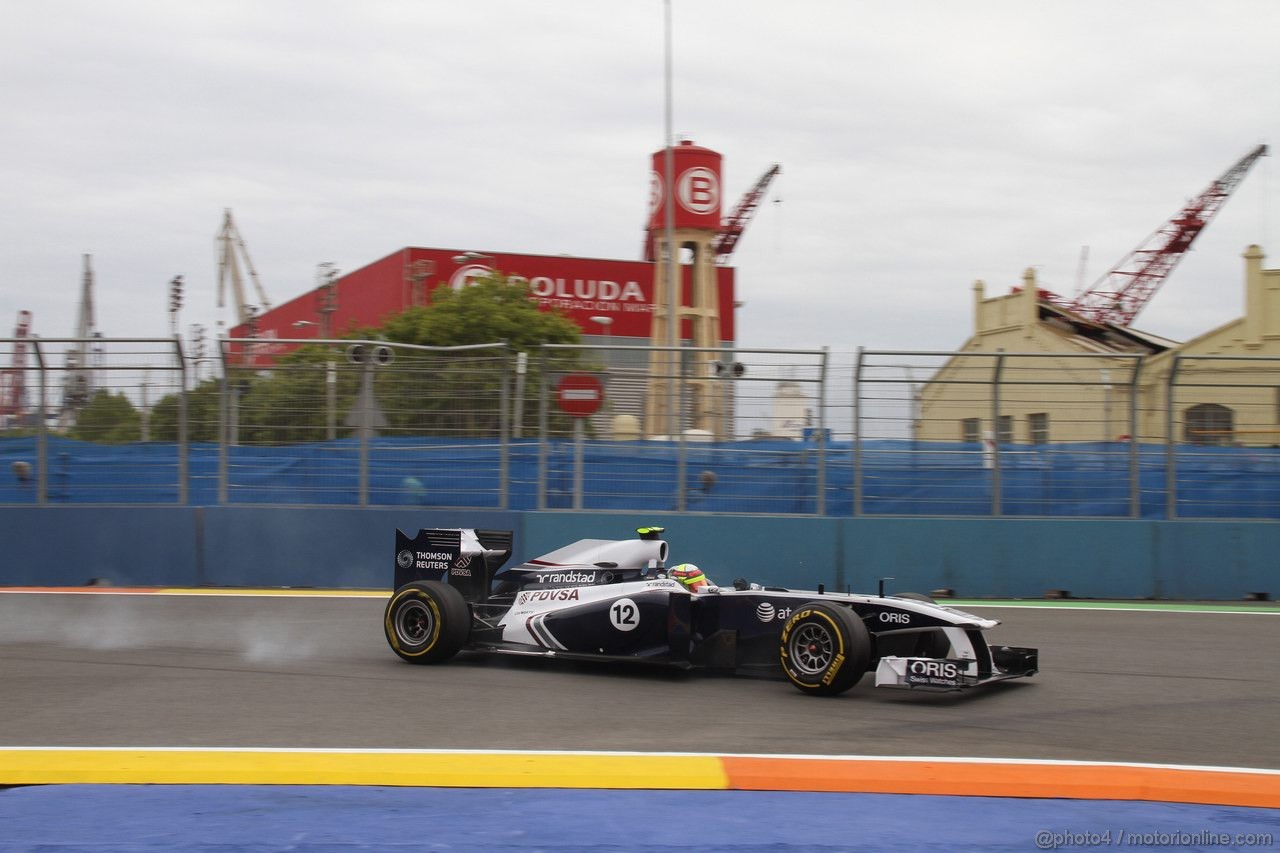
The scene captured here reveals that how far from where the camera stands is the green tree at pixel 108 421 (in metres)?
13.3

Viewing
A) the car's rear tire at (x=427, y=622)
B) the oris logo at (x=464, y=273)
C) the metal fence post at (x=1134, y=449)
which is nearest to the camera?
the car's rear tire at (x=427, y=622)

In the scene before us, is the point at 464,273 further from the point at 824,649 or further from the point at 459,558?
the point at 824,649

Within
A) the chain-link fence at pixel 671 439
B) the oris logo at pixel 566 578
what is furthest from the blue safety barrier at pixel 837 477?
the oris logo at pixel 566 578

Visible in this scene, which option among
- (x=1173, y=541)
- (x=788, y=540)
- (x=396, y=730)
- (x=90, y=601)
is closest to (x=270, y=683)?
(x=396, y=730)

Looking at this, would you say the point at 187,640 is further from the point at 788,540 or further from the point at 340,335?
the point at 340,335

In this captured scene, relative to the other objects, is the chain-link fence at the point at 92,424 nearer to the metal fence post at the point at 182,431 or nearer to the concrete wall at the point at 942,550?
the metal fence post at the point at 182,431

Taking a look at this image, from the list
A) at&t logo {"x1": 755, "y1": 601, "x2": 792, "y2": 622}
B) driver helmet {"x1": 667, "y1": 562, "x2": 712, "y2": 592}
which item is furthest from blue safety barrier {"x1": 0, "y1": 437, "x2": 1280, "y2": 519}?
at&t logo {"x1": 755, "y1": 601, "x2": 792, "y2": 622}

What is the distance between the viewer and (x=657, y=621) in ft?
25.9

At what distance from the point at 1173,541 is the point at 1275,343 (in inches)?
897

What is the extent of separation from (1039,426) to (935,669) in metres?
6.65

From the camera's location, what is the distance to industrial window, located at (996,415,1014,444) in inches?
516

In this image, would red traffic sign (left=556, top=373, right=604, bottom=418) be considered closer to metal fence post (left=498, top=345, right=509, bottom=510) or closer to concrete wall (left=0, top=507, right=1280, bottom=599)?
metal fence post (left=498, top=345, right=509, bottom=510)

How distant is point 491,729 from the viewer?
653cm

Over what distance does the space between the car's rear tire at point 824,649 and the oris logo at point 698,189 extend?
3987 cm
